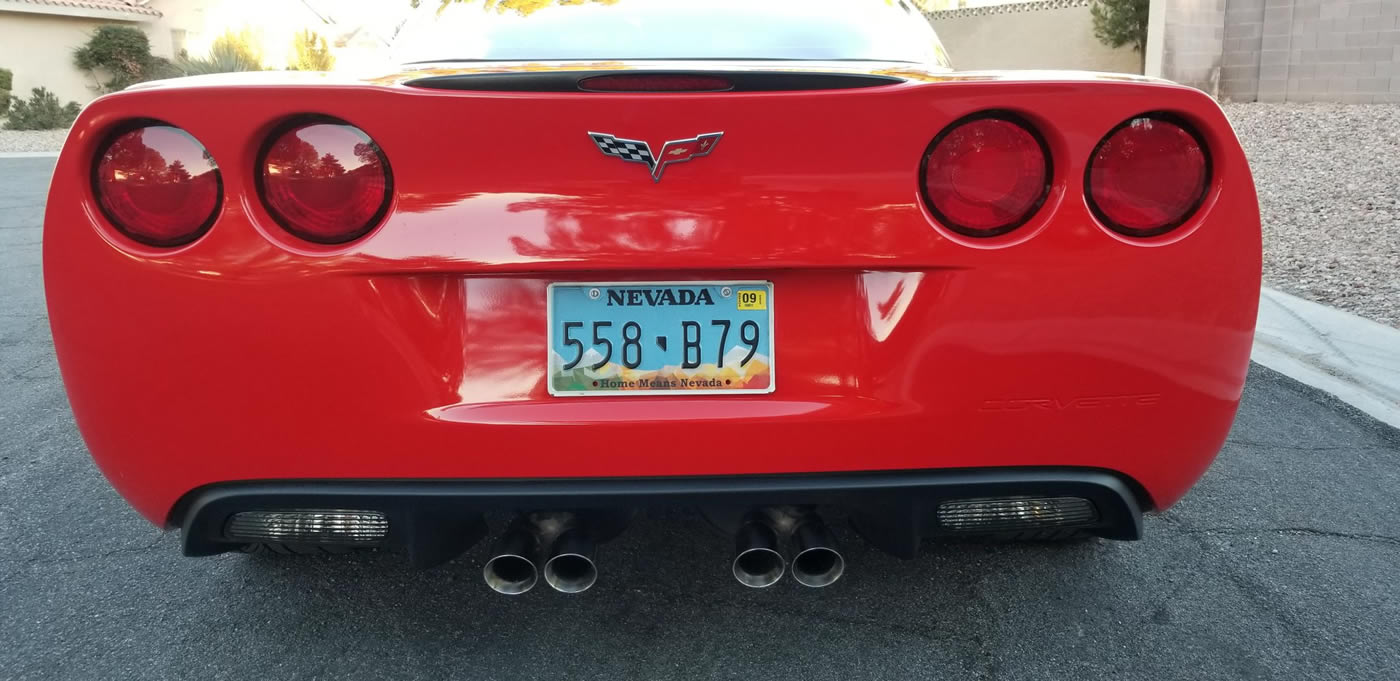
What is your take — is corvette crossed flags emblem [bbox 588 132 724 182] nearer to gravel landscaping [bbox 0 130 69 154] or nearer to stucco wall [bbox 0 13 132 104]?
gravel landscaping [bbox 0 130 69 154]

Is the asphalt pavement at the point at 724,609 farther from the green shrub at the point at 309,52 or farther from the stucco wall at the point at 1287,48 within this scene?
the green shrub at the point at 309,52

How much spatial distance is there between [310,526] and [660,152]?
3.02 feet

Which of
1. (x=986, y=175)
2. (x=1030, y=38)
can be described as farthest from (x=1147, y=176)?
(x=1030, y=38)

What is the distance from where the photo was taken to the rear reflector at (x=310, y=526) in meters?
1.73

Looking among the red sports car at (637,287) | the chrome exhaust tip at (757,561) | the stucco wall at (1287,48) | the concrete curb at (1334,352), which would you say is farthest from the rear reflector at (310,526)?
the stucco wall at (1287,48)

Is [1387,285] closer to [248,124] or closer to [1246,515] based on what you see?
[1246,515]

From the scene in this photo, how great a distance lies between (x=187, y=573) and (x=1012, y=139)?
2.11 metres

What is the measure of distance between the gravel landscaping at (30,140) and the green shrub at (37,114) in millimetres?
707

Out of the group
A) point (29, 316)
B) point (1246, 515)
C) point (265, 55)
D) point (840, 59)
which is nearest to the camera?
point (840, 59)

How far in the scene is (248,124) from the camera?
1584 mm

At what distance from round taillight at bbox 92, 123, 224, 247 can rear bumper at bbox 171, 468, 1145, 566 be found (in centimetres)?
45

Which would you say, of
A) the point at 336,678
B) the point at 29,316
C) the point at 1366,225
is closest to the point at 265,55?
the point at 29,316

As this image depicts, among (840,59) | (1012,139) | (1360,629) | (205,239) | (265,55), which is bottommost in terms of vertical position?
(1360,629)

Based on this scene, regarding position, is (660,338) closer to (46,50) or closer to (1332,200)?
(1332,200)
